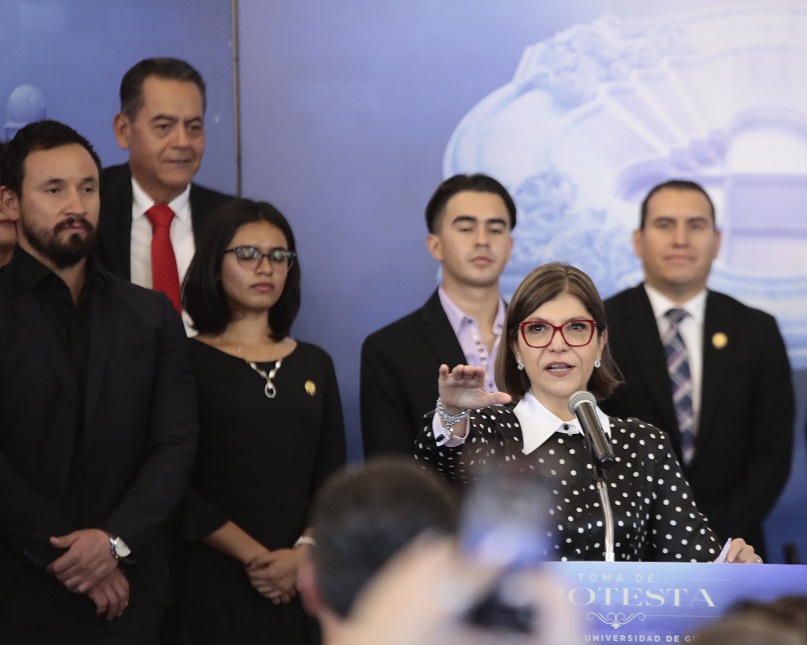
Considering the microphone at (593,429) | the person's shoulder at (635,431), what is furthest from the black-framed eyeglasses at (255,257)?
the microphone at (593,429)

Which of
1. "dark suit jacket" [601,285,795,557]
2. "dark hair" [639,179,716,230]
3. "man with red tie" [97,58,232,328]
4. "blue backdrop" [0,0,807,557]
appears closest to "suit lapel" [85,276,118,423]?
"man with red tie" [97,58,232,328]

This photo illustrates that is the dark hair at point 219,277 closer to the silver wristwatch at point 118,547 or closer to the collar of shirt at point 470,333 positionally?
the collar of shirt at point 470,333

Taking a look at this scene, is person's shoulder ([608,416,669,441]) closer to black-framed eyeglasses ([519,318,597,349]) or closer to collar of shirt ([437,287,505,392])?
black-framed eyeglasses ([519,318,597,349])

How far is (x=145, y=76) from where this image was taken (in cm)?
463

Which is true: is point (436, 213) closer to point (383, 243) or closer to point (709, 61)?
point (383, 243)

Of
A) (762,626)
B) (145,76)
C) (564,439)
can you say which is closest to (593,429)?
(564,439)

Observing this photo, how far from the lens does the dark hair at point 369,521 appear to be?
1.18m

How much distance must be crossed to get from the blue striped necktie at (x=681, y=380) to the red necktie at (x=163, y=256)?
173cm

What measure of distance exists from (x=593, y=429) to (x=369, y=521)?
4.37 feet

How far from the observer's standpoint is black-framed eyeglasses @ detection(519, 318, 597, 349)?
317 cm

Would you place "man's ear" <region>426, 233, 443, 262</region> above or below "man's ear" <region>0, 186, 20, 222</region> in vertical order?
below

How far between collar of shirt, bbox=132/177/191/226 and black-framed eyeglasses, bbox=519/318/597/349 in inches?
70.4

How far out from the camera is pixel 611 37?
17.3ft

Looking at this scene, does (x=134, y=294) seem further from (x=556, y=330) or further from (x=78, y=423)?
(x=556, y=330)
